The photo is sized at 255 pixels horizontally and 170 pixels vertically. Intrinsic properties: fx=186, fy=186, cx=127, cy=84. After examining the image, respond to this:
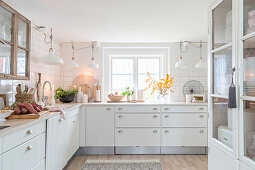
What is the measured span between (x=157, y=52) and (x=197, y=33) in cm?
98

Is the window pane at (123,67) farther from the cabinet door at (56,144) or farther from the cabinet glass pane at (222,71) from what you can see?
the cabinet glass pane at (222,71)

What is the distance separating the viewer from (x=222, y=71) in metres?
1.80

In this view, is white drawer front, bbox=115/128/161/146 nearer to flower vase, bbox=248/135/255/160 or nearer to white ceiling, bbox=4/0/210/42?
white ceiling, bbox=4/0/210/42

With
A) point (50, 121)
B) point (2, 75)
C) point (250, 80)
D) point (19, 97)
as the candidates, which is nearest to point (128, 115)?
point (50, 121)

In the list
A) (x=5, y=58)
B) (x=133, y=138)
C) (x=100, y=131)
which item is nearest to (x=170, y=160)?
(x=133, y=138)

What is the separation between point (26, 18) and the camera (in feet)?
8.35

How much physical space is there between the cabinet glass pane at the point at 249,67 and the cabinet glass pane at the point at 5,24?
2.35 metres

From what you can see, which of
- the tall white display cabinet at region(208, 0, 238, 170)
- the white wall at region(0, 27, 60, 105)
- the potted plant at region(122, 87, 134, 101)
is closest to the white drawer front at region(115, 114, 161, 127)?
the potted plant at region(122, 87, 134, 101)

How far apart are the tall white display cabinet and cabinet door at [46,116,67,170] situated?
5.83 feet

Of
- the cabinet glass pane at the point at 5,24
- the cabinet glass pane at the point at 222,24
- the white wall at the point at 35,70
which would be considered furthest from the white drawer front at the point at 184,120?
the cabinet glass pane at the point at 5,24

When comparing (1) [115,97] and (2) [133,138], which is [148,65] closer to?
(1) [115,97]

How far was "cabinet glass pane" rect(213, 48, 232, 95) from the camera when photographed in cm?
167

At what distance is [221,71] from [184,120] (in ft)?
5.57

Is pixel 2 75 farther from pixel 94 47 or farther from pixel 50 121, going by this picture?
pixel 94 47
